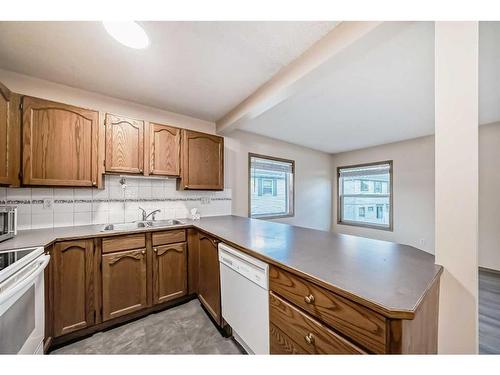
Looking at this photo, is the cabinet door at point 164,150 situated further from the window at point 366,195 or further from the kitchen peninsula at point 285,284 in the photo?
the window at point 366,195

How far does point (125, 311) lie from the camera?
1653mm

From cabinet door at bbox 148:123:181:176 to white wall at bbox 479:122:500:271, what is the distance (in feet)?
14.8

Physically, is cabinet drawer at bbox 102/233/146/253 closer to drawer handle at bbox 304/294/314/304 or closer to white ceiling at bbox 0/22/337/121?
white ceiling at bbox 0/22/337/121

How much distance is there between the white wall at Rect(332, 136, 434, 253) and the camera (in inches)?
132

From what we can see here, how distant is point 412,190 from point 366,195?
845 millimetres

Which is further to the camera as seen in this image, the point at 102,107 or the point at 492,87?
the point at 102,107

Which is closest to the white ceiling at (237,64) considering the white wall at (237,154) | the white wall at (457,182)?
the white wall at (237,154)

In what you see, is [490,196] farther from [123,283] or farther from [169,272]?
[123,283]

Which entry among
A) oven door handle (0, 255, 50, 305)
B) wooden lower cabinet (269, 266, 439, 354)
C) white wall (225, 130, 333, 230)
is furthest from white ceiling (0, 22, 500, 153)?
oven door handle (0, 255, 50, 305)

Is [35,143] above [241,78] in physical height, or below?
below

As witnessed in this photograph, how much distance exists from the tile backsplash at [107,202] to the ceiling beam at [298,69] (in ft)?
3.97
